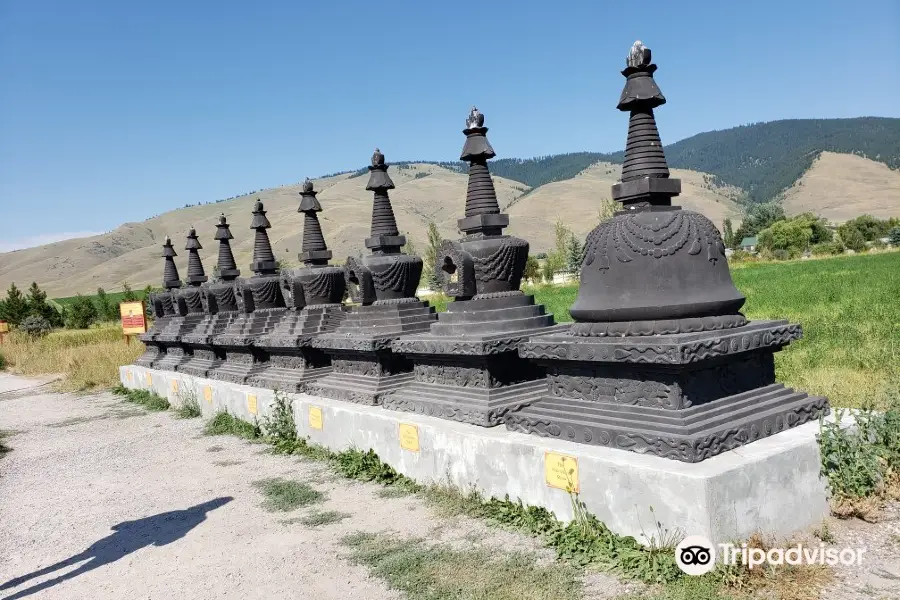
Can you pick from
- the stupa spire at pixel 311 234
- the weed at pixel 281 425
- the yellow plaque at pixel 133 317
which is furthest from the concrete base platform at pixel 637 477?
the yellow plaque at pixel 133 317

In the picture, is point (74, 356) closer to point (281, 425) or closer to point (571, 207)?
point (281, 425)

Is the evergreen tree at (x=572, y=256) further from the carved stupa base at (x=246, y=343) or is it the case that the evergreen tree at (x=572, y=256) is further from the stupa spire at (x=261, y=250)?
the carved stupa base at (x=246, y=343)

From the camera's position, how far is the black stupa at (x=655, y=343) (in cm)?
436

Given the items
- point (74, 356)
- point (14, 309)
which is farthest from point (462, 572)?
point (14, 309)

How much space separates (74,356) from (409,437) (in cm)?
1854

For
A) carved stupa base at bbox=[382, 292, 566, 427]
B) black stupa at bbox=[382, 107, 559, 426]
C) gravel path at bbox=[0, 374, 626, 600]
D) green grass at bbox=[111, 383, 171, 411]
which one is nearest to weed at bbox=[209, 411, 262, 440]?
gravel path at bbox=[0, 374, 626, 600]

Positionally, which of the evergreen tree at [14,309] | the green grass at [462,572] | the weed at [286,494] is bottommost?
the weed at [286,494]

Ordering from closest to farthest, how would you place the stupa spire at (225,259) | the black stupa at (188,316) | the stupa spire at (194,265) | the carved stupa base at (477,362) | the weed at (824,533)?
the weed at (824,533)
the carved stupa base at (477,362)
the stupa spire at (225,259)
the black stupa at (188,316)
the stupa spire at (194,265)

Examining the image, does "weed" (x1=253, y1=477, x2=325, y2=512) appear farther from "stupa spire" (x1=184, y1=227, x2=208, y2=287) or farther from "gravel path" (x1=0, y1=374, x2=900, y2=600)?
"stupa spire" (x1=184, y1=227, x2=208, y2=287)

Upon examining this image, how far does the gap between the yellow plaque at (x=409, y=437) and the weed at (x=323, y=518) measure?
90 centimetres

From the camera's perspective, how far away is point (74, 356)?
20.6 metres

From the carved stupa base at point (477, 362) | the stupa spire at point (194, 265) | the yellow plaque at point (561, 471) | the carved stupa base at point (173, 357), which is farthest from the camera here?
the stupa spire at point (194, 265)

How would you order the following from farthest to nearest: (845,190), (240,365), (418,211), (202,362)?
(845,190), (418,211), (202,362), (240,365)

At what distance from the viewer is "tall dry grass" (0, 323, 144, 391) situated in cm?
1756
